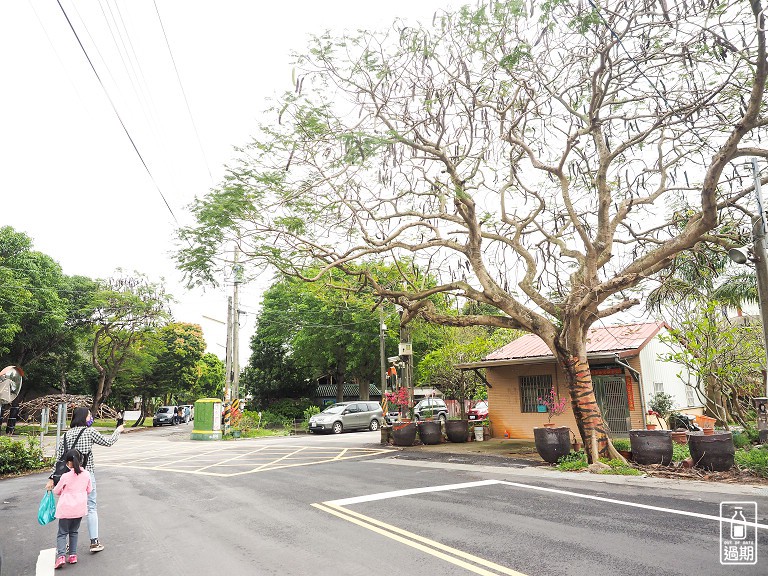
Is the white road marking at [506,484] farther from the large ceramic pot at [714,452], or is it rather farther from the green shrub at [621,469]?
the large ceramic pot at [714,452]

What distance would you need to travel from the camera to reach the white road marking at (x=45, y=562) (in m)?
5.34

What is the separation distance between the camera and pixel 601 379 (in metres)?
17.5

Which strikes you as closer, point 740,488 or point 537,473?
point 740,488

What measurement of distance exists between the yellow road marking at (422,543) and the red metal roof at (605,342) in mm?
11337

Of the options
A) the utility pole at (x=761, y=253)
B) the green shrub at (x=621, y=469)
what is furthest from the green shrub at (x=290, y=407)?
the utility pole at (x=761, y=253)

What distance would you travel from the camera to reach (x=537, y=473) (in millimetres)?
11047

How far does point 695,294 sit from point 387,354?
22609 millimetres

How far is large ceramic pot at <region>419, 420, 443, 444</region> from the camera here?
18.2 m

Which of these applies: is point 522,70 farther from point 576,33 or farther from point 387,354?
point 387,354

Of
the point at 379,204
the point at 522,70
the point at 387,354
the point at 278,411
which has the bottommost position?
the point at 278,411

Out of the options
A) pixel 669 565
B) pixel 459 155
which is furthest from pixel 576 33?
pixel 669 565

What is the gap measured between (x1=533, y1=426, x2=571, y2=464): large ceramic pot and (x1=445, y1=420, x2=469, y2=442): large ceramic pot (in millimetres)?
6238

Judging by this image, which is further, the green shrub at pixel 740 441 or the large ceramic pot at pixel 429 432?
the large ceramic pot at pixel 429 432

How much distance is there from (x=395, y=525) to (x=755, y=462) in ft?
25.7
